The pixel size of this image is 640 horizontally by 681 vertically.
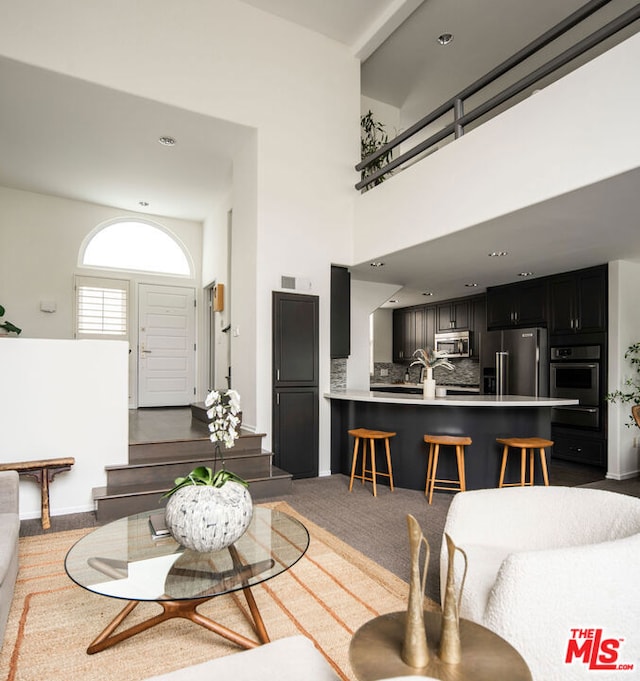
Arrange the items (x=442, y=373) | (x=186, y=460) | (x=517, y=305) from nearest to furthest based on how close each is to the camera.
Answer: (x=186, y=460), (x=517, y=305), (x=442, y=373)

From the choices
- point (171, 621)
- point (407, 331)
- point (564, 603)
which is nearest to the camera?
point (564, 603)

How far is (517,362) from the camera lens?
248 inches

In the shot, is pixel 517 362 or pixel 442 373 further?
pixel 442 373

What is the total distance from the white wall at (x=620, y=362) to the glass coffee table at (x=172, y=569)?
4519 mm

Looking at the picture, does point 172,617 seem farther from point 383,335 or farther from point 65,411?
point 383,335

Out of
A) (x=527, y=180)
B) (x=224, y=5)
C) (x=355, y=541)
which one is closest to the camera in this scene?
(x=355, y=541)

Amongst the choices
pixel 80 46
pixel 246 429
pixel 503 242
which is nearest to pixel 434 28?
pixel 503 242

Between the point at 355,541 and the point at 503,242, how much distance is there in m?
3.11

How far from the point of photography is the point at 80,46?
14.1ft

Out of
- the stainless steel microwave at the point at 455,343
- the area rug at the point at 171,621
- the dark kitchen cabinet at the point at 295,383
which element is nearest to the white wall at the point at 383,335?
the stainless steel microwave at the point at 455,343

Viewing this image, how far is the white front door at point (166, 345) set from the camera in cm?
778

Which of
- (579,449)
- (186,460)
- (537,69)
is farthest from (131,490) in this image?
(579,449)

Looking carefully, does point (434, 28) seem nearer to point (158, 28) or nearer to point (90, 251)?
point (158, 28)

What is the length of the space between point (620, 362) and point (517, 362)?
4.10 ft
